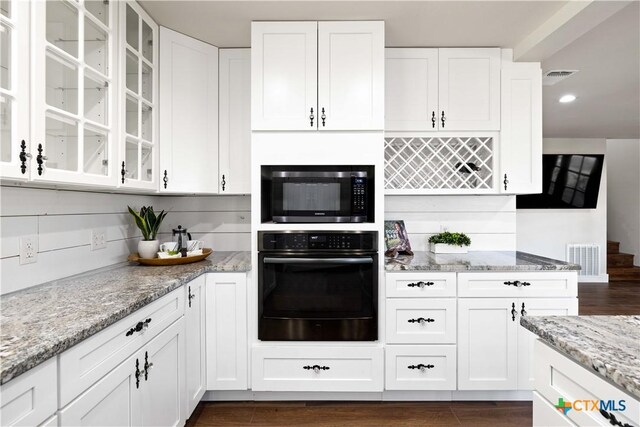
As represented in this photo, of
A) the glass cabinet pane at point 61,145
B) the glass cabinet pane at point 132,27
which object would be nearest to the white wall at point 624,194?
the glass cabinet pane at point 132,27

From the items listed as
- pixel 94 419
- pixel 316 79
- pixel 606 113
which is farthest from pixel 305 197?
pixel 606 113

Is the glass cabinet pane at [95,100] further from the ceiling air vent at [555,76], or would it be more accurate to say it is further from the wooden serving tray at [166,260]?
the ceiling air vent at [555,76]

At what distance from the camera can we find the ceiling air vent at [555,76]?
120 inches

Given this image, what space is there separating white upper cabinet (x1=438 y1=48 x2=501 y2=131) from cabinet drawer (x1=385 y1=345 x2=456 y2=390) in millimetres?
1579

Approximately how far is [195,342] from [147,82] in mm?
1564

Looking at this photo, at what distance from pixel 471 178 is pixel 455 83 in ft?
2.33

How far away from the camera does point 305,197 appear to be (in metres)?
2.22

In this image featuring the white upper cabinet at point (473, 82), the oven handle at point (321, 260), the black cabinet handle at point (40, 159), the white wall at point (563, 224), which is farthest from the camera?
the white wall at point (563, 224)

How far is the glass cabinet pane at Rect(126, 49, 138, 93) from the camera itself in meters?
1.90

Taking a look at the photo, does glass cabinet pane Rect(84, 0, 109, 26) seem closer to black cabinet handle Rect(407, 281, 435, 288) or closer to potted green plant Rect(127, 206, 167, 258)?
potted green plant Rect(127, 206, 167, 258)

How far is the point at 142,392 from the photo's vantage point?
56.0 inches

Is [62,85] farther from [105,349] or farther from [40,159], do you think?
[105,349]

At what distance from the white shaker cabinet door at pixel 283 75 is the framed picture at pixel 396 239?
983 millimetres

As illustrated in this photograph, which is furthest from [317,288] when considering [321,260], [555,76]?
[555,76]
